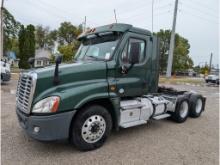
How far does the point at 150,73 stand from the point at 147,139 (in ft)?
5.04

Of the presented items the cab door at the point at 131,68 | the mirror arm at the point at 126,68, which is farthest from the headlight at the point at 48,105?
the mirror arm at the point at 126,68

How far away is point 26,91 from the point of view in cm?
345

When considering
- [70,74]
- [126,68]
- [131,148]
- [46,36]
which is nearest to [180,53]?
[46,36]

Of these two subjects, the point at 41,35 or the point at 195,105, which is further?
the point at 41,35

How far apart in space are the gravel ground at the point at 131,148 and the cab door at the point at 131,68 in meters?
0.99

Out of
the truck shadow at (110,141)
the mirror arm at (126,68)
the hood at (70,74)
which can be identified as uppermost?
the mirror arm at (126,68)

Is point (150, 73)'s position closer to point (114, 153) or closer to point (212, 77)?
point (114, 153)

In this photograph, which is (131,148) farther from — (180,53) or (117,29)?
(180,53)

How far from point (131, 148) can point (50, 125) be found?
5.16 feet

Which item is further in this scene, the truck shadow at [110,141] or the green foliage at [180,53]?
the green foliage at [180,53]

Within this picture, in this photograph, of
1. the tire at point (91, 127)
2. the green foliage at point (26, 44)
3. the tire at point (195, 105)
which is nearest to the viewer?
the tire at point (91, 127)

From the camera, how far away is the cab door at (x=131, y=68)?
412 centimetres

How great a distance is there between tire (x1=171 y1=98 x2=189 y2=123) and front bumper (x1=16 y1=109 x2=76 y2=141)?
3.31m

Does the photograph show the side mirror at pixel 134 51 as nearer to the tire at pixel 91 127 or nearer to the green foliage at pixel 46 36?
the tire at pixel 91 127
